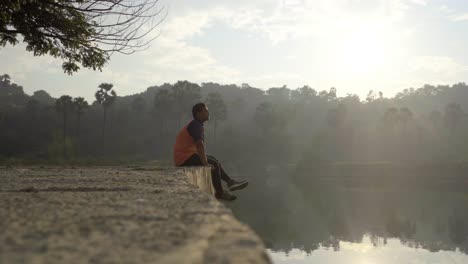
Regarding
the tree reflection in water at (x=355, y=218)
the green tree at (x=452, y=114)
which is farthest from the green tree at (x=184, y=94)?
the green tree at (x=452, y=114)

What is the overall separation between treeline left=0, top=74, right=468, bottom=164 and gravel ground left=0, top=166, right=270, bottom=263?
63.2 meters

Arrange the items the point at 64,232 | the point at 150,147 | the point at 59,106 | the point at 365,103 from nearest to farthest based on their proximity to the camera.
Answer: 1. the point at 64,232
2. the point at 59,106
3. the point at 150,147
4. the point at 365,103

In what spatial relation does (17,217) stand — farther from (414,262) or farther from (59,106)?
(59,106)

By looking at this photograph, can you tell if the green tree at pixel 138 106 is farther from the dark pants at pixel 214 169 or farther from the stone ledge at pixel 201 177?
the stone ledge at pixel 201 177

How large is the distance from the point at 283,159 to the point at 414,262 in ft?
189

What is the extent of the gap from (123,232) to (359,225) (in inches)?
1126

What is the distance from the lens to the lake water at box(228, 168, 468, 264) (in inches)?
918

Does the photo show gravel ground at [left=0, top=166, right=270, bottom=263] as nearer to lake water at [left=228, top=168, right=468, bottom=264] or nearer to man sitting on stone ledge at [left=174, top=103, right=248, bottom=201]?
man sitting on stone ledge at [left=174, top=103, right=248, bottom=201]

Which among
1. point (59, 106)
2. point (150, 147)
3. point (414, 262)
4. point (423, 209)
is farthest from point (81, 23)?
point (150, 147)

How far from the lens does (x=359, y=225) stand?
1118 inches

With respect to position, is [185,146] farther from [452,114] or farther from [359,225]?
[452,114]

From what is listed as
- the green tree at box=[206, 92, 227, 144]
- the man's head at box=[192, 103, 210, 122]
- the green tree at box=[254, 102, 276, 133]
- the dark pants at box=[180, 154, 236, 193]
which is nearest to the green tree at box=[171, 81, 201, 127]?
the green tree at box=[206, 92, 227, 144]

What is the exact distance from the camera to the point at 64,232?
6.15 feet

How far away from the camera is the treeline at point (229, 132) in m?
71.2
